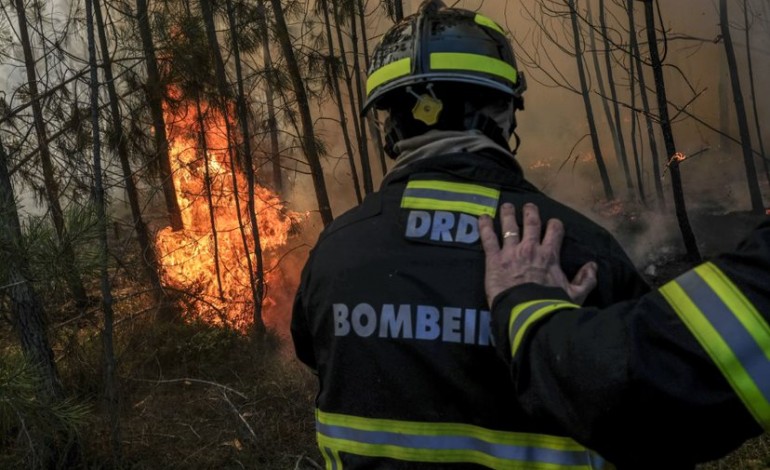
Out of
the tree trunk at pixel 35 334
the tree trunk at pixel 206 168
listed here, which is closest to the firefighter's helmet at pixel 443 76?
the tree trunk at pixel 35 334

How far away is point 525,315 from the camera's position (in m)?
1.11

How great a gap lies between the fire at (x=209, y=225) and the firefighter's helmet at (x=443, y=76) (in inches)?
344

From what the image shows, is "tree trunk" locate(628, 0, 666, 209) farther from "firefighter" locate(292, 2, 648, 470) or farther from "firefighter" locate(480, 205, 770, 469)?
"firefighter" locate(480, 205, 770, 469)

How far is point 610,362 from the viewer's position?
3.09 ft

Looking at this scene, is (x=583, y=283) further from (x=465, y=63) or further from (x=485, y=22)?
(x=485, y=22)

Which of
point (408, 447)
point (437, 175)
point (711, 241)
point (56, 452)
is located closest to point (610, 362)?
point (408, 447)

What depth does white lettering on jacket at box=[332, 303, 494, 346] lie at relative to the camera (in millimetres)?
1298

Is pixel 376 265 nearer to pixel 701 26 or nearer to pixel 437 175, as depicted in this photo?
pixel 437 175

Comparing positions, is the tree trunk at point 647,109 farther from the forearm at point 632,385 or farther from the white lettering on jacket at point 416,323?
the forearm at point 632,385

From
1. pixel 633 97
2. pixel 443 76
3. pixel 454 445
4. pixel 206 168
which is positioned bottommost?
pixel 454 445

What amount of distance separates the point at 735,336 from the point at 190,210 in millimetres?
12007

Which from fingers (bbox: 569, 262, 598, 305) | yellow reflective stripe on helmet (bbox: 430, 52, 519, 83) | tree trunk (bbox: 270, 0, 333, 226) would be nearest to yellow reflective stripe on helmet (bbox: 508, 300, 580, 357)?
fingers (bbox: 569, 262, 598, 305)

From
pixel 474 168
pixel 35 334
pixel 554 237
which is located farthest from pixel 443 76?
pixel 35 334

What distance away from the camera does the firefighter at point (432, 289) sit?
1302 mm
